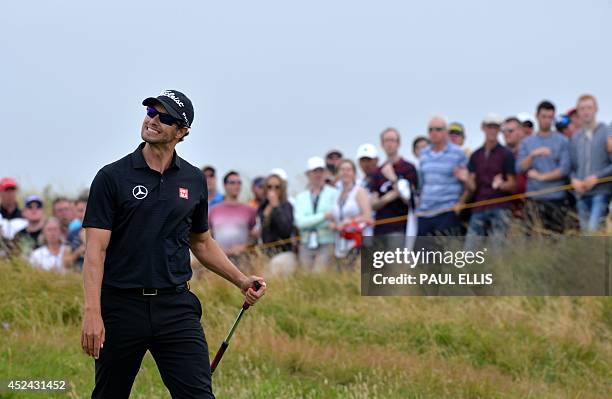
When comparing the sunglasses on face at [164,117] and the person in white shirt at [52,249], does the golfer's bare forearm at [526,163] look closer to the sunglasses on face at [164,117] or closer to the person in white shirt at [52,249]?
the person in white shirt at [52,249]

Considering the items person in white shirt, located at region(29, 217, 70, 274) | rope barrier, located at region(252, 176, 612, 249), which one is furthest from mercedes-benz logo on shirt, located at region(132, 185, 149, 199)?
person in white shirt, located at region(29, 217, 70, 274)

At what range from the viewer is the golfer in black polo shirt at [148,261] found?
7.08 metres

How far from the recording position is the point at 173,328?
23.8 ft

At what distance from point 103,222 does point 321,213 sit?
8.15m

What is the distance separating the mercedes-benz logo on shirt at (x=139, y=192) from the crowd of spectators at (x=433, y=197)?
7883mm

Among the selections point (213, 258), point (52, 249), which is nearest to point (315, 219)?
point (52, 249)

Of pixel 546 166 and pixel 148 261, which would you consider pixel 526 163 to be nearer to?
pixel 546 166

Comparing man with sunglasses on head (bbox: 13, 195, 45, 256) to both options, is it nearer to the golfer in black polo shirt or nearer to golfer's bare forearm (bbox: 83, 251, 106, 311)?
the golfer in black polo shirt

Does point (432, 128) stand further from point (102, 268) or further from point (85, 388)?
point (102, 268)

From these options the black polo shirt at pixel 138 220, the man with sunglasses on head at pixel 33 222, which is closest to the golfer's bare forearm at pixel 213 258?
the black polo shirt at pixel 138 220

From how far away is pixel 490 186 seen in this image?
14734 millimetres

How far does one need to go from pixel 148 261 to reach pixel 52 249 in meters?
8.98

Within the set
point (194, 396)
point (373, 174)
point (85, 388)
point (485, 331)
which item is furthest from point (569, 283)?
point (194, 396)

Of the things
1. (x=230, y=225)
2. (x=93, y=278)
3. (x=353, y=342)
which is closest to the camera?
(x=93, y=278)
